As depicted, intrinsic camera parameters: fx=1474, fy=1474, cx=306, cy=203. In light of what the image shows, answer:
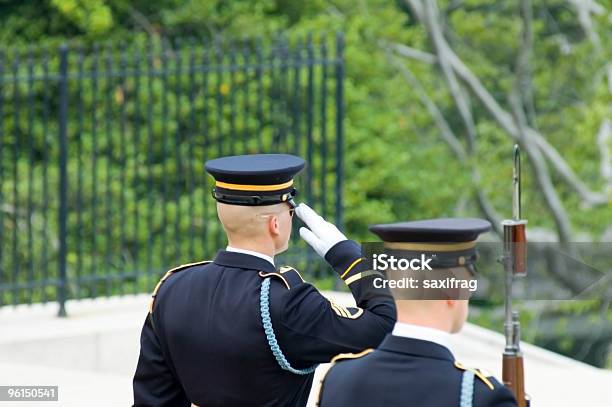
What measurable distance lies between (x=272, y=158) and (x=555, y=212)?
15.0 metres

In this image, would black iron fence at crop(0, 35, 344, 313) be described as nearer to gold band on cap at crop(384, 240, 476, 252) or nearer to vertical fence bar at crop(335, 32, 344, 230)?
vertical fence bar at crop(335, 32, 344, 230)

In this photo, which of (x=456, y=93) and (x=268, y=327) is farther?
(x=456, y=93)

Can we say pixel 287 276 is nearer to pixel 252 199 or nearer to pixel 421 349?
pixel 252 199

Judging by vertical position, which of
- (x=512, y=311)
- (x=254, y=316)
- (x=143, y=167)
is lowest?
(x=143, y=167)

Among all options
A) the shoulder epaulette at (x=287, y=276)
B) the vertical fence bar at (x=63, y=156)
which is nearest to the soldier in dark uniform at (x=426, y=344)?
the shoulder epaulette at (x=287, y=276)

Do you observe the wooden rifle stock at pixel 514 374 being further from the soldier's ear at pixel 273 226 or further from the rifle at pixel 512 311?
the soldier's ear at pixel 273 226

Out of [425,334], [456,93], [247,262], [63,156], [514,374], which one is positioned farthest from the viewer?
[456,93]

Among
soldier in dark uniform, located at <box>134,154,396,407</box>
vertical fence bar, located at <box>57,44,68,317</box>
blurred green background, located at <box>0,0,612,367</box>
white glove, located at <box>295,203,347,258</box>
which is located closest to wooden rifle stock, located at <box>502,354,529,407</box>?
soldier in dark uniform, located at <box>134,154,396,407</box>

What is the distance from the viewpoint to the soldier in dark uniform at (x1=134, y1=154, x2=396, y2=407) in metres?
4.13

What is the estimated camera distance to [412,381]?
332 centimetres

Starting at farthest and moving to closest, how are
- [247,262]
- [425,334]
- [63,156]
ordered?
[63,156], [247,262], [425,334]

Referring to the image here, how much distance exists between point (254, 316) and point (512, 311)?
81 cm

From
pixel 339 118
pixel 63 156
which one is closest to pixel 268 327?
pixel 63 156

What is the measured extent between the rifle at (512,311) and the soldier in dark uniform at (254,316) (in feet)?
1.66
